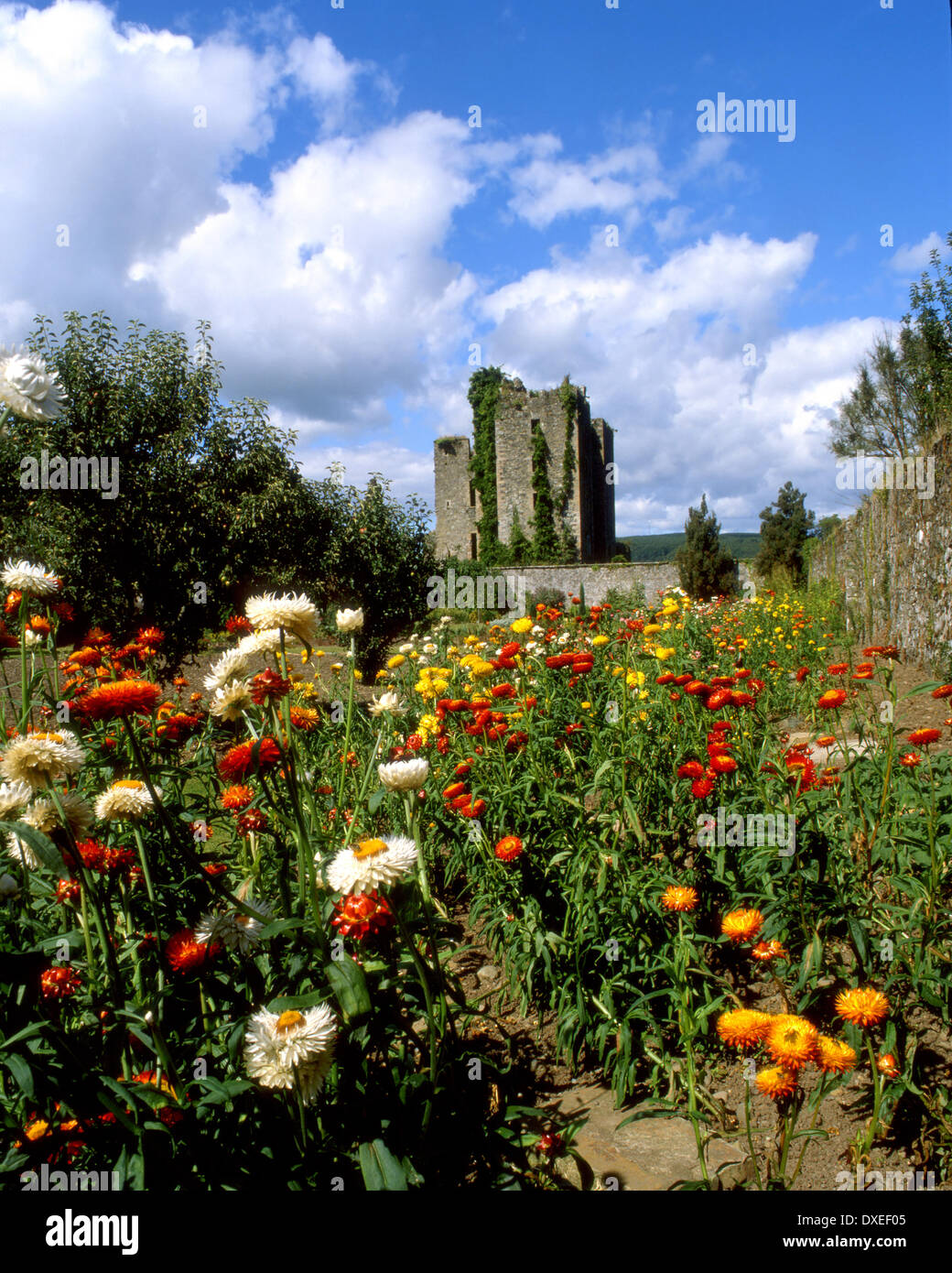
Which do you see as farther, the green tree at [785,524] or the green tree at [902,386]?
the green tree at [785,524]

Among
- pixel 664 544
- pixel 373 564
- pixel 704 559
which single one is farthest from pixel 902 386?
pixel 664 544

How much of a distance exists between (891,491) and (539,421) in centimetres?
2581

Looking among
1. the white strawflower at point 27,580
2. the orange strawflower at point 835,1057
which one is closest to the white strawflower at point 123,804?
the white strawflower at point 27,580

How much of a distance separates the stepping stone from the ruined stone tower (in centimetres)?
2954

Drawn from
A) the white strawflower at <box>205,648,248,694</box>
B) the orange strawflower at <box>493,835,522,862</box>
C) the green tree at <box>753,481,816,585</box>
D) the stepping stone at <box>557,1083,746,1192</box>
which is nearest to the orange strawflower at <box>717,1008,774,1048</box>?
the stepping stone at <box>557,1083,746,1192</box>

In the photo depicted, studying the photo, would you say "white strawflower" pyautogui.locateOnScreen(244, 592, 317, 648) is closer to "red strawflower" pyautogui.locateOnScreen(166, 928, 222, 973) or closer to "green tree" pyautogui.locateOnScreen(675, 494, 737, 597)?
"red strawflower" pyautogui.locateOnScreen(166, 928, 222, 973)

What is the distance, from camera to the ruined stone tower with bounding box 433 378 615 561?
31.2m

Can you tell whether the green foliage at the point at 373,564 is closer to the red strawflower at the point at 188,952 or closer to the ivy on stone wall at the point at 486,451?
the red strawflower at the point at 188,952

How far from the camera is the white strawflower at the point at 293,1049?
1086 millimetres

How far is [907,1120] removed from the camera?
1.60 m

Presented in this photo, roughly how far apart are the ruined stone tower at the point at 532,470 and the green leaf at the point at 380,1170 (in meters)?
30.1

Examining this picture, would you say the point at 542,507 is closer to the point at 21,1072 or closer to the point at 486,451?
the point at 486,451
